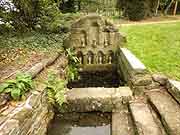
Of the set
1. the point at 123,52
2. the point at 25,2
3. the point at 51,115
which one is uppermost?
the point at 25,2

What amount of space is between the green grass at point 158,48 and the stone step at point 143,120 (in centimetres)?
136

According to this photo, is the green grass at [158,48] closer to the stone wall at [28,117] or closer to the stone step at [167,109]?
the stone step at [167,109]

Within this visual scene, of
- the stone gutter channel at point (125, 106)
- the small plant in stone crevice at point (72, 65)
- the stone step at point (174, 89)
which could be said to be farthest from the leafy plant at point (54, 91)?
the stone step at point (174, 89)

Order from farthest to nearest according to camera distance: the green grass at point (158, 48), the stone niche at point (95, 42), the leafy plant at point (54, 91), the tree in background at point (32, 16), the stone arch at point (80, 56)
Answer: the tree in background at point (32, 16)
the stone arch at point (80, 56)
the stone niche at point (95, 42)
the green grass at point (158, 48)
the leafy plant at point (54, 91)

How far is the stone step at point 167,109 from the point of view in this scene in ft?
11.2

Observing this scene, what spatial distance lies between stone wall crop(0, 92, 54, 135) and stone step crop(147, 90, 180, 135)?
1.84m

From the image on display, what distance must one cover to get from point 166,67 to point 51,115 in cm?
308

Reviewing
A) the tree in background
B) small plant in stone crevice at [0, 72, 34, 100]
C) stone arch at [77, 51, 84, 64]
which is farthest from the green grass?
small plant in stone crevice at [0, 72, 34, 100]

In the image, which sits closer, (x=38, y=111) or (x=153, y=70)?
(x=38, y=111)

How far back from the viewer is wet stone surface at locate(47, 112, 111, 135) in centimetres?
416

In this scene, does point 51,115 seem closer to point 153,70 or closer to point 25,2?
point 153,70

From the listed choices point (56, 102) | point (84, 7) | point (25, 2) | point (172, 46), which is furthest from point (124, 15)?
point (56, 102)

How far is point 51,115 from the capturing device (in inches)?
177

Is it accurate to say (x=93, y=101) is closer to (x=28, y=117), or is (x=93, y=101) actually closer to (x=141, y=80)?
(x=141, y=80)
